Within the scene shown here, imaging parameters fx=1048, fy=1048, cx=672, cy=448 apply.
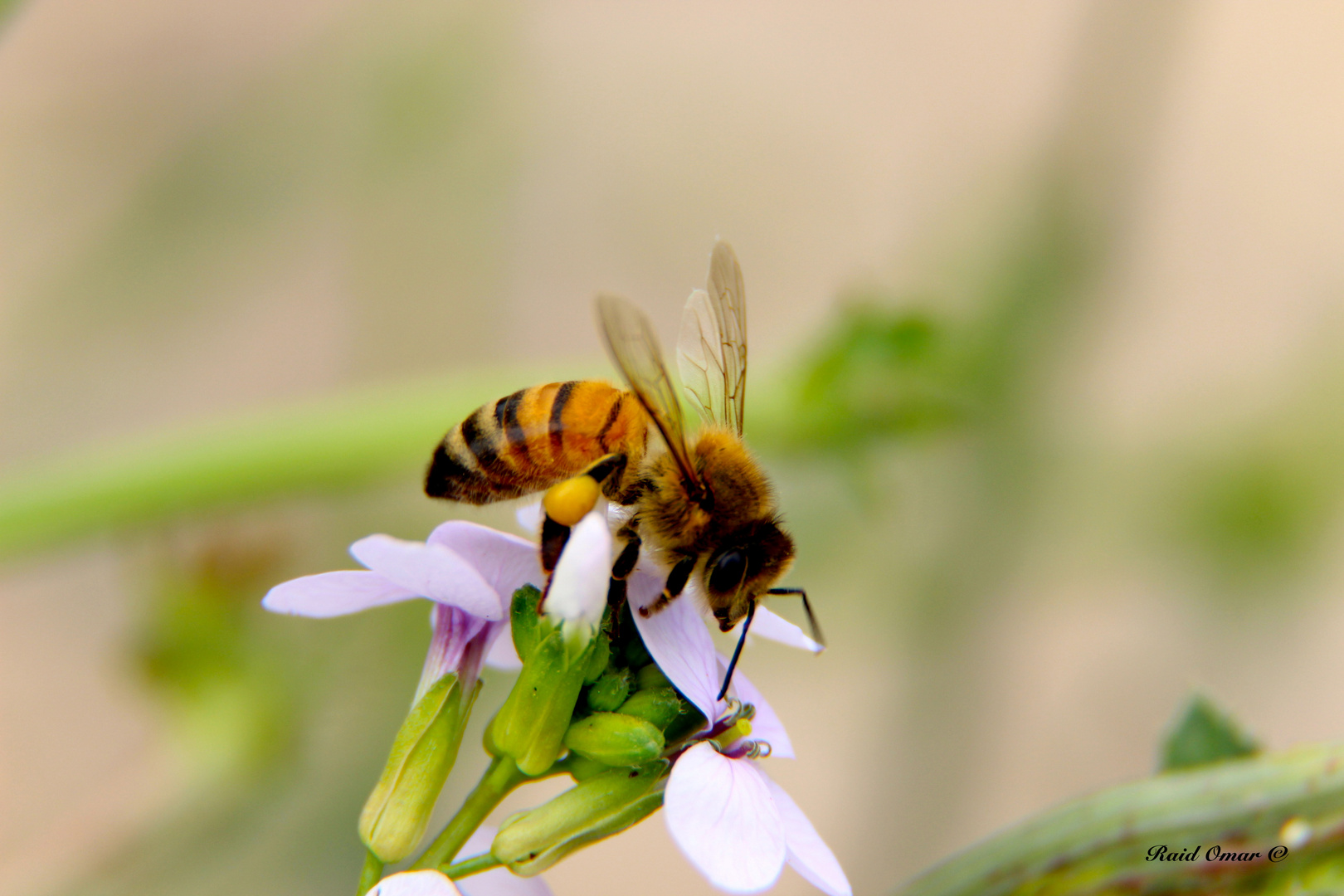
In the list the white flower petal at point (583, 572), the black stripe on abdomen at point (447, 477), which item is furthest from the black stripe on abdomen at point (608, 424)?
the white flower petal at point (583, 572)

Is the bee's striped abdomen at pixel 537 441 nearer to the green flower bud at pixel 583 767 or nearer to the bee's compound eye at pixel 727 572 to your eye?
the bee's compound eye at pixel 727 572

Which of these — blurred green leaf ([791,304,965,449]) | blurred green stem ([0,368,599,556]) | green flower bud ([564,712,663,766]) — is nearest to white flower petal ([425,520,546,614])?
green flower bud ([564,712,663,766])

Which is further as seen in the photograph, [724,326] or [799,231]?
[799,231]

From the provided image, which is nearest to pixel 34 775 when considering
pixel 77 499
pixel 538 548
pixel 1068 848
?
pixel 77 499

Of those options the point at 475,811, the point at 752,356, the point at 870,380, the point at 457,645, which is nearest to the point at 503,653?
the point at 457,645

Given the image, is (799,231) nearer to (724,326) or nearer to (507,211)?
(507,211)

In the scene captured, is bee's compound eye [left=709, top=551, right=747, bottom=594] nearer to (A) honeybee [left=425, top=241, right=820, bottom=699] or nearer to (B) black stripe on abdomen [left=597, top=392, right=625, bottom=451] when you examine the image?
(A) honeybee [left=425, top=241, right=820, bottom=699]
